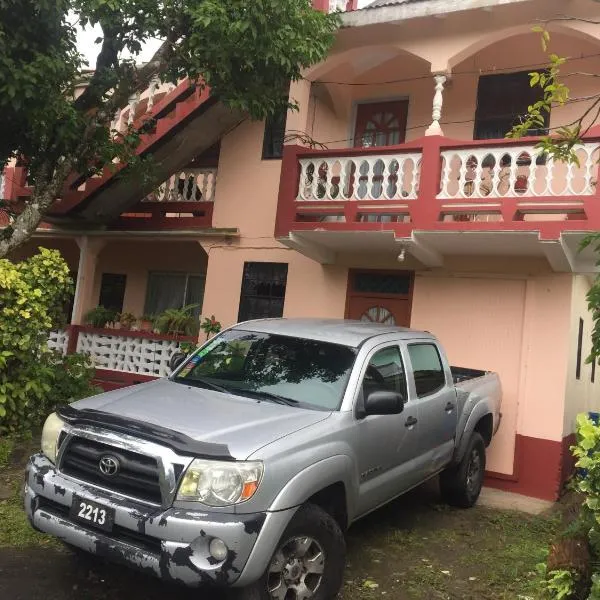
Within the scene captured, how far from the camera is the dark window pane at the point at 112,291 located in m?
12.3

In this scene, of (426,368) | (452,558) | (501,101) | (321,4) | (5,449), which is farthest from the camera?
(501,101)

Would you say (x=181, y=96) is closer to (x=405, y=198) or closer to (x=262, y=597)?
(x=405, y=198)

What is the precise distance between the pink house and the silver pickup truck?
3.21m

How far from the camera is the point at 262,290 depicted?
972 cm

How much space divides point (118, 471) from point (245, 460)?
770 millimetres

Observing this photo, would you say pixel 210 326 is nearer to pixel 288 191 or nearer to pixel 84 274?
pixel 288 191

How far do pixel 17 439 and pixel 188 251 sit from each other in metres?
5.46

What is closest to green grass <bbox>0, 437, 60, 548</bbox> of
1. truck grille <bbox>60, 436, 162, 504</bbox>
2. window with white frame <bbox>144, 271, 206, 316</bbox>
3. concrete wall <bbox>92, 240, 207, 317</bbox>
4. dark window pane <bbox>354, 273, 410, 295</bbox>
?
truck grille <bbox>60, 436, 162, 504</bbox>

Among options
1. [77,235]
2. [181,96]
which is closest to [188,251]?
[77,235]

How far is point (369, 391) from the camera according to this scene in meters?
4.41

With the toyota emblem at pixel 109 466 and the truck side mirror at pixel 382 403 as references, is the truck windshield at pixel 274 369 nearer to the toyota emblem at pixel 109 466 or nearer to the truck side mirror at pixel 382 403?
the truck side mirror at pixel 382 403

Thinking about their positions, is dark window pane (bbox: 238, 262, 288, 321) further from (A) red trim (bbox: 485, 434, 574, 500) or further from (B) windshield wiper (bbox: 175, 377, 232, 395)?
(B) windshield wiper (bbox: 175, 377, 232, 395)

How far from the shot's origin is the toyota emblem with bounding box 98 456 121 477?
3.40 metres

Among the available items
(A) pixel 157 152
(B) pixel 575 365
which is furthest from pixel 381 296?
(A) pixel 157 152
